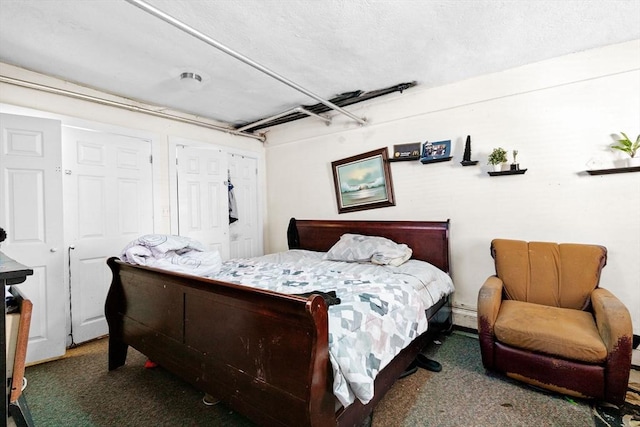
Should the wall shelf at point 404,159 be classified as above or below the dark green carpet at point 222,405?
above

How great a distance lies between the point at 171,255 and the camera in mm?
2381

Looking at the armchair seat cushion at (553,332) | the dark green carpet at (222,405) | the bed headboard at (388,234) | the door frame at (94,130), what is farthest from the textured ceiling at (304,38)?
the dark green carpet at (222,405)

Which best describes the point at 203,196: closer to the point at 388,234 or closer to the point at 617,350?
the point at 388,234

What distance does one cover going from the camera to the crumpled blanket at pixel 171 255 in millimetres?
2262

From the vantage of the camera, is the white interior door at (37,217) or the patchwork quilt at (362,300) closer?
the patchwork quilt at (362,300)

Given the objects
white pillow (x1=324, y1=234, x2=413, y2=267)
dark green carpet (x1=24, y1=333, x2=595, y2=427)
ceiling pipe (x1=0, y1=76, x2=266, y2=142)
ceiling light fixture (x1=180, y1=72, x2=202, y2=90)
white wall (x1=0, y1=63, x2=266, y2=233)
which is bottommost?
dark green carpet (x1=24, y1=333, x2=595, y2=427)

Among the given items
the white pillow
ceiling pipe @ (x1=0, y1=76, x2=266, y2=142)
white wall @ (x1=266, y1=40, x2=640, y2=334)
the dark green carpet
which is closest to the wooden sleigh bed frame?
the dark green carpet

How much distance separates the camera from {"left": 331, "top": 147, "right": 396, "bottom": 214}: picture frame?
11.8 feet

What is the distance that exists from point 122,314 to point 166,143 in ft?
7.06

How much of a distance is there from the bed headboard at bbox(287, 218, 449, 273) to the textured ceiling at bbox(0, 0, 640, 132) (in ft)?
5.08

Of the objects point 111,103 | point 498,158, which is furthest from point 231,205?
point 498,158

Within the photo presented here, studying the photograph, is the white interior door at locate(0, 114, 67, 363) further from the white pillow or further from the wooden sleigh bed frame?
the white pillow

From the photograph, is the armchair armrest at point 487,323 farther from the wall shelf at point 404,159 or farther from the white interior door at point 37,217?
the white interior door at point 37,217

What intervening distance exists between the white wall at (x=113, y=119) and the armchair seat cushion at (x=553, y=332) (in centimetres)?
362
